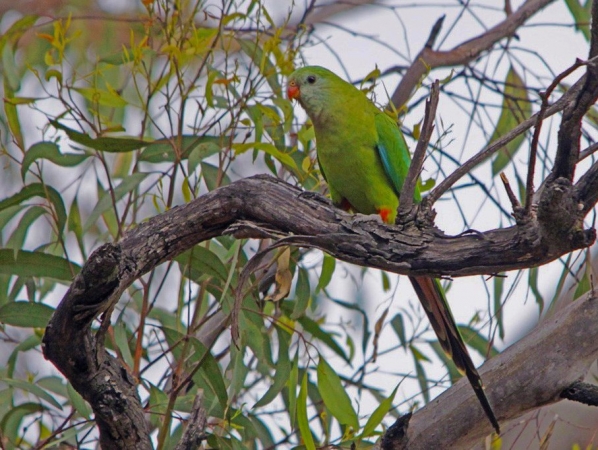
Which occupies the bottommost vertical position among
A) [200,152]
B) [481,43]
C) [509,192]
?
[509,192]

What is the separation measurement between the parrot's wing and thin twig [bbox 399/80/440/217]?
826mm

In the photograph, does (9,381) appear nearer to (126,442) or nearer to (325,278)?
(126,442)

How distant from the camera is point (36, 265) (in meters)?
2.21

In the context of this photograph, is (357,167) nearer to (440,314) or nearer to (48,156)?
(440,314)

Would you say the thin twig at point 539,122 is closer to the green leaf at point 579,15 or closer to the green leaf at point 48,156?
the green leaf at point 48,156

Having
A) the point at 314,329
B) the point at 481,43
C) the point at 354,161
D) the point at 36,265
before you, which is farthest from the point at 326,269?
the point at 481,43

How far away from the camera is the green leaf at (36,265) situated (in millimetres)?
2172

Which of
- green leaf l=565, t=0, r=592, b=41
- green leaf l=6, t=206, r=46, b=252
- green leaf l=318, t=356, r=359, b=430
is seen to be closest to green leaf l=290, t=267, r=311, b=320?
green leaf l=318, t=356, r=359, b=430

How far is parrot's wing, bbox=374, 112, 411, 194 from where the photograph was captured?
7.95 feet

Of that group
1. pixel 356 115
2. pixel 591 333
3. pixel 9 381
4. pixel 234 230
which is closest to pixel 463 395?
pixel 591 333

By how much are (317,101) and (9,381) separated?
1327 millimetres

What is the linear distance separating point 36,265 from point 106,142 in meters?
0.45

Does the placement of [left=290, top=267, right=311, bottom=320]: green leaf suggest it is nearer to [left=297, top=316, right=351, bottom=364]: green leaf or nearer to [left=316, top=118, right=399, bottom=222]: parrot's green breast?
[left=297, top=316, right=351, bottom=364]: green leaf

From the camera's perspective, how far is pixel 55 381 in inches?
97.9
